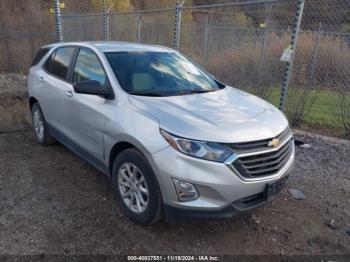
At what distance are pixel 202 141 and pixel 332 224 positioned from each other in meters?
1.80

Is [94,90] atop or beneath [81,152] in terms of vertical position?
atop

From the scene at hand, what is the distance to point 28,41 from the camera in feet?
44.5

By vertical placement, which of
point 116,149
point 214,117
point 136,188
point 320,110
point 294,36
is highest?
point 294,36

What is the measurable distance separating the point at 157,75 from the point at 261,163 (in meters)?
1.62

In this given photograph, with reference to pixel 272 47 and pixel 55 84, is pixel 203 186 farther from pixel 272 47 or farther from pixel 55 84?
pixel 272 47

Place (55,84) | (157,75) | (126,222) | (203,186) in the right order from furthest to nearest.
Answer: (55,84)
(157,75)
(126,222)
(203,186)

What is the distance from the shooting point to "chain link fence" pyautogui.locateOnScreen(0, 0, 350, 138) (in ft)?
21.6

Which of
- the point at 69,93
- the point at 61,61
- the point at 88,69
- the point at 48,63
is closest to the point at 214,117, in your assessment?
the point at 88,69

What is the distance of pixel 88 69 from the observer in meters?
3.76

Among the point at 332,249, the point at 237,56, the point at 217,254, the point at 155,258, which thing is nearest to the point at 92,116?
the point at 155,258

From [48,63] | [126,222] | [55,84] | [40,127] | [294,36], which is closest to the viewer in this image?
[126,222]

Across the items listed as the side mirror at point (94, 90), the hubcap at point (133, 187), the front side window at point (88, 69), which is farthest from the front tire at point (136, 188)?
the front side window at point (88, 69)

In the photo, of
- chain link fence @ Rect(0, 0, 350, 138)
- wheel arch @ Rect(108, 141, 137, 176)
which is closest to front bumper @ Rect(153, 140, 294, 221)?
wheel arch @ Rect(108, 141, 137, 176)

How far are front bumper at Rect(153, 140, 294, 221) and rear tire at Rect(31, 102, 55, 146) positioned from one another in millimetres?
2914
